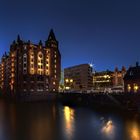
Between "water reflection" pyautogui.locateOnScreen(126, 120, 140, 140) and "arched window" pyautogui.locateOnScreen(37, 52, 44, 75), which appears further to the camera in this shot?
"arched window" pyautogui.locateOnScreen(37, 52, 44, 75)

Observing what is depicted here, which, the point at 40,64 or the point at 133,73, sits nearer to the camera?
the point at 133,73

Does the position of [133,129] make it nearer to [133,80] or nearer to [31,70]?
[133,80]

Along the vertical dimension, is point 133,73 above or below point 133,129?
above

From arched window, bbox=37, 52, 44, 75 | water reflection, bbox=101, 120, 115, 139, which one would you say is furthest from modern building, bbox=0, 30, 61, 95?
water reflection, bbox=101, 120, 115, 139

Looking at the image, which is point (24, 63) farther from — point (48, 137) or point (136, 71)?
point (48, 137)

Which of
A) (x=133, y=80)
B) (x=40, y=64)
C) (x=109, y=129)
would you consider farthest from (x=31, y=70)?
(x=109, y=129)

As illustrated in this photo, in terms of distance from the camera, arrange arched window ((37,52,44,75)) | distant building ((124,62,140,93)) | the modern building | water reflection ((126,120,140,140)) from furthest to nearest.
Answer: arched window ((37,52,44,75))
the modern building
distant building ((124,62,140,93))
water reflection ((126,120,140,140))

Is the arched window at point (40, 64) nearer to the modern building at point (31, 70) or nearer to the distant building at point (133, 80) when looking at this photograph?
the modern building at point (31, 70)

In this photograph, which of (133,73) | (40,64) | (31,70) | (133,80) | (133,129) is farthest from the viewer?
(40,64)

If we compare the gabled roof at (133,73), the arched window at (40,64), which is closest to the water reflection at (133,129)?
the gabled roof at (133,73)

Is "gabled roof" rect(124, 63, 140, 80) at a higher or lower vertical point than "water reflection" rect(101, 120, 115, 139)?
higher

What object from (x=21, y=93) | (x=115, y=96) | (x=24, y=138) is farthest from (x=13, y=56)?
(x=24, y=138)

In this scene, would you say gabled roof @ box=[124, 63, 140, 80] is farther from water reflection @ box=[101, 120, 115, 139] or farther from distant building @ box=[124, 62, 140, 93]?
water reflection @ box=[101, 120, 115, 139]

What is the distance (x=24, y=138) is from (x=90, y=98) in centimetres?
8386
